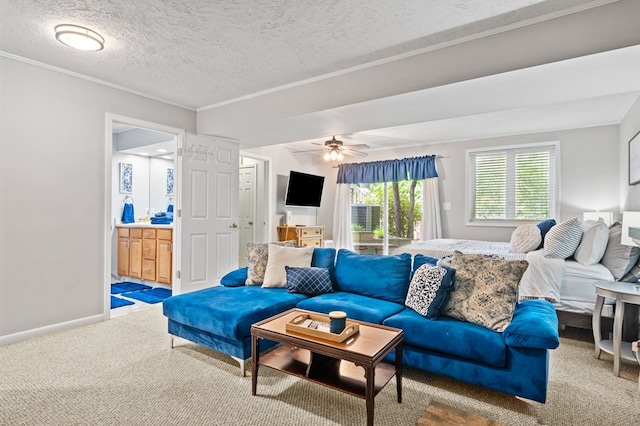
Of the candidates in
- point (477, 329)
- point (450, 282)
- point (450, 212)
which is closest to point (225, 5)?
point (450, 282)

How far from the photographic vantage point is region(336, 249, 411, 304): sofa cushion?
9.40 feet

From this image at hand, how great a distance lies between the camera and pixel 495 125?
4.84 m

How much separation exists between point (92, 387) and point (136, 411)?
492 mm

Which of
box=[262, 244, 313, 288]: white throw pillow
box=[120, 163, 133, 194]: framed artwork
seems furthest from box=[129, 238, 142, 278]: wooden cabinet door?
box=[262, 244, 313, 288]: white throw pillow

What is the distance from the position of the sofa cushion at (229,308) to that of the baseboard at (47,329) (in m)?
1.30

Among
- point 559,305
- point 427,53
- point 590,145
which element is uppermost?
point 427,53

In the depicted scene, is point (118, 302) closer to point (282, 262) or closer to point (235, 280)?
point (235, 280)

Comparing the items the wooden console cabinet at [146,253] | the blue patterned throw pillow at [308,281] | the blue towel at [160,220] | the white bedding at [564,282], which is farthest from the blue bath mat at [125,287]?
the white bedding at [564,282]

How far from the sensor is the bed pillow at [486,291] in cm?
220

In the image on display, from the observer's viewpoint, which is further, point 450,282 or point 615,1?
point 450,282

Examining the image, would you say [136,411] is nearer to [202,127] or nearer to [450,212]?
[202,127]

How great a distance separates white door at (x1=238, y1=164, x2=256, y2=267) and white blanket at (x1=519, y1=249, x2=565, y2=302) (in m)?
4.38

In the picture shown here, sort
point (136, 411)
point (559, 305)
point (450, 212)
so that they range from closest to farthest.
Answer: point (136, 411) < point (559, 305) < point (450, 212)

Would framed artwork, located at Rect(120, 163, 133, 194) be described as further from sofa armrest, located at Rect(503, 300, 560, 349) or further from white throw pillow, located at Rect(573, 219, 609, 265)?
white throw pillow, located at Rect(573, 219, 609, 265)
